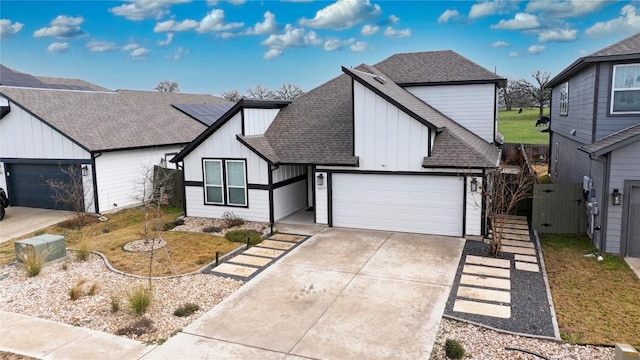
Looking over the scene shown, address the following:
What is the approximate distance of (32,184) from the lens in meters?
18.8

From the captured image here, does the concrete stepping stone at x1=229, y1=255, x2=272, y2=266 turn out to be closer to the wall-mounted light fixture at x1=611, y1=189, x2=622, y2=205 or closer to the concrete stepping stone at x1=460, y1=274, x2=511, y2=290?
the concrete stepping stone at x1=460, y1=274, x2=511, y2=290

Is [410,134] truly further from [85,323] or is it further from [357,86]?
[85,323]

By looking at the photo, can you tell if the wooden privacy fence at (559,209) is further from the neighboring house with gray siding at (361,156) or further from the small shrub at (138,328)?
the small shrub at (138,328)

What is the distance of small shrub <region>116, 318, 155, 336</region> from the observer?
7.56 meters

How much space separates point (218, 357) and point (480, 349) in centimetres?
407

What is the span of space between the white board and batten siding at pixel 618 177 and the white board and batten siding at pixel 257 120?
10.9m

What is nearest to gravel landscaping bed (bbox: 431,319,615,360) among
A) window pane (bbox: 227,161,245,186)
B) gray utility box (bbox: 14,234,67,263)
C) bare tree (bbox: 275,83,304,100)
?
window pane (bbox: 227,161,245,186)

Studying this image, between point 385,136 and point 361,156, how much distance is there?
1.01m

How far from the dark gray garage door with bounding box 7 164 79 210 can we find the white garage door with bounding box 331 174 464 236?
11.6 metres

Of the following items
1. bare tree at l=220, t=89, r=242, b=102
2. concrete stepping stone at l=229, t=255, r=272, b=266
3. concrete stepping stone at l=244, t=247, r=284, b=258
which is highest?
bare tree at l=220, t=89, r=242, b=102

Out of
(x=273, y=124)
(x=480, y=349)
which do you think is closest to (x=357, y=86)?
(x=273, y=124)

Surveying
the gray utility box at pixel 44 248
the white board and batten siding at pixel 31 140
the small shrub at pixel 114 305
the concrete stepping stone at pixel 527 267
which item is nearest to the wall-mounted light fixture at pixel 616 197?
the concrete stepping stone at pixel 527 267

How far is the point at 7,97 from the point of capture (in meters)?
17.8

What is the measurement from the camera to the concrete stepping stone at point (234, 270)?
10469 millimetres
